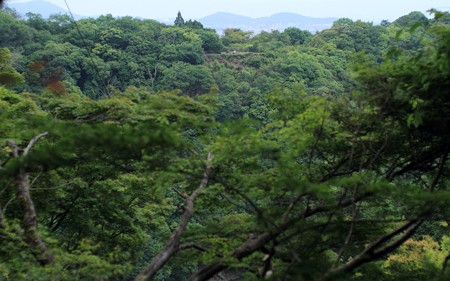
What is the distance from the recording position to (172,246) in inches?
165

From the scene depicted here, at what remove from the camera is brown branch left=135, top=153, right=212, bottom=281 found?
397 cm

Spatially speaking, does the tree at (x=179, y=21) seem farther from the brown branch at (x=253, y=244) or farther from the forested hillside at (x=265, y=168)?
the brown branch at (x=253, y=244)

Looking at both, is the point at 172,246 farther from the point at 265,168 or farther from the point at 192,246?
the point at 265,168

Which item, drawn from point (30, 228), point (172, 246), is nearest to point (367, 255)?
point (172, 246)

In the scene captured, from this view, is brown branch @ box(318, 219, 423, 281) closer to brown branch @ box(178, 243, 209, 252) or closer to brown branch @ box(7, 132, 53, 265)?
brown branch @ box(178, 243, 209, 252)

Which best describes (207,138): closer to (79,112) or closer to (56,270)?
(56,270)

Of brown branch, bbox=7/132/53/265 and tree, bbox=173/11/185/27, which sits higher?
tree, bbox=173/11/185/27

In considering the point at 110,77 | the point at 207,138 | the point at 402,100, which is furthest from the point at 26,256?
the point at 110,77

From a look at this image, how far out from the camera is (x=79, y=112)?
564 cm

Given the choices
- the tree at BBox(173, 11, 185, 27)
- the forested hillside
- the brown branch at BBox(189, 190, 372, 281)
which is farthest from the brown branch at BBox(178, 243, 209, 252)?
the tree at BBox(173, 11, 185, 27)

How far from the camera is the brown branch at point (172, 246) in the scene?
3.97 m

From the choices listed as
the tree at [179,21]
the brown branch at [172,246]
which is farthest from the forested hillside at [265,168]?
the tree at [179,21]

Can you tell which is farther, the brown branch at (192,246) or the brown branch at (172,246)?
the brown branch at (192,246)

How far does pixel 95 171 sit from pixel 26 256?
309 cm
